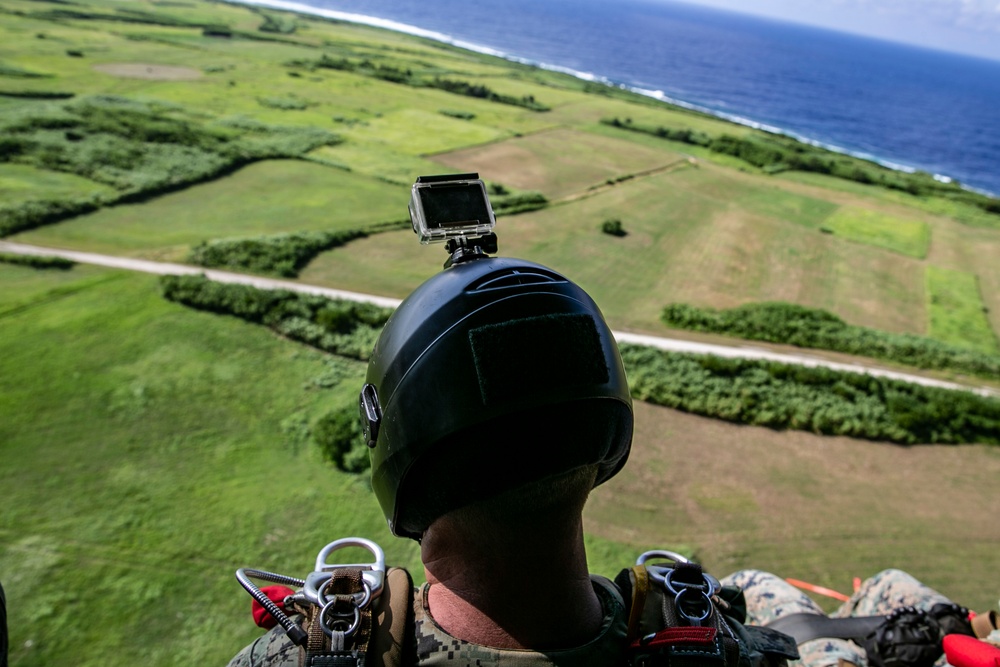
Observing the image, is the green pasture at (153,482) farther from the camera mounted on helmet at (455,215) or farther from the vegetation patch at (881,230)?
the vegetation patch at (881,230)

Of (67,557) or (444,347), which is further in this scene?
(67,557)

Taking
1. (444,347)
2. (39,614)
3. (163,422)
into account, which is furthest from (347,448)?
(444,347)

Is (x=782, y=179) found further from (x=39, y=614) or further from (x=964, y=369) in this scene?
(x=39, y=614)

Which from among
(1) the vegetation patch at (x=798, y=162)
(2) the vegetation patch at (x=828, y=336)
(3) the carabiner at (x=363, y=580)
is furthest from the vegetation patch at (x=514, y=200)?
(3) the carabiner at (x=363, y=580)

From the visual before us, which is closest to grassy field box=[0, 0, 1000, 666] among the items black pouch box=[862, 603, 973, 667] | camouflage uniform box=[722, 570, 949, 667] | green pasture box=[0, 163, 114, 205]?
green pasture box=[0, 163, 114, 205]

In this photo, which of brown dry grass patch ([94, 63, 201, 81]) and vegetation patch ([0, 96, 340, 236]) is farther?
brown dry grass patch ([94, 63, 201, 81])

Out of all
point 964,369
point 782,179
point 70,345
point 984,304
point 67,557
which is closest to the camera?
point 67,557

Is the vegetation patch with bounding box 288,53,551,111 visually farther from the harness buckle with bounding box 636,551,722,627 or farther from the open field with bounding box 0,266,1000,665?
the harness buckle with bounding box 636,551,722,627
